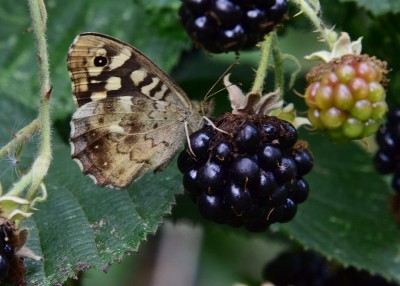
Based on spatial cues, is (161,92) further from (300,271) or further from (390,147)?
(300,271)

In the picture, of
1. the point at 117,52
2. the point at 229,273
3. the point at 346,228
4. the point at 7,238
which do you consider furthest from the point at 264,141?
the point at 229,273

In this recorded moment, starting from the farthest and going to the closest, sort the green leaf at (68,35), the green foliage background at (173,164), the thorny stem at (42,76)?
the green leaf at (68,35), the green foliage background at (173,164), the thorny stem at (42,76)

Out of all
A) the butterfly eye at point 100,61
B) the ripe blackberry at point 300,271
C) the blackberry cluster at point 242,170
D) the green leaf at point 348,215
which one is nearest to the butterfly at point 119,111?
the butterfly eye at point 100,61

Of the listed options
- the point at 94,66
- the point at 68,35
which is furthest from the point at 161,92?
the point at 68,35

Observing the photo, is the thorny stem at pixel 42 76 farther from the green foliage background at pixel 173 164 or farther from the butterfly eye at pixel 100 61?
the green foliage background at pixel 173 164

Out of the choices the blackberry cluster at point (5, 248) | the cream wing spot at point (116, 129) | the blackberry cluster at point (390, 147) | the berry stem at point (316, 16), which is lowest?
the blackberry cluster at point (390, 147)

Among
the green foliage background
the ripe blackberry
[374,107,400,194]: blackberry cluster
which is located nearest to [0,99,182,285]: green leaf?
the green foliage background

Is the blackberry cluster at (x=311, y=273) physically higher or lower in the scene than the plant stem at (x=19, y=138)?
lower
